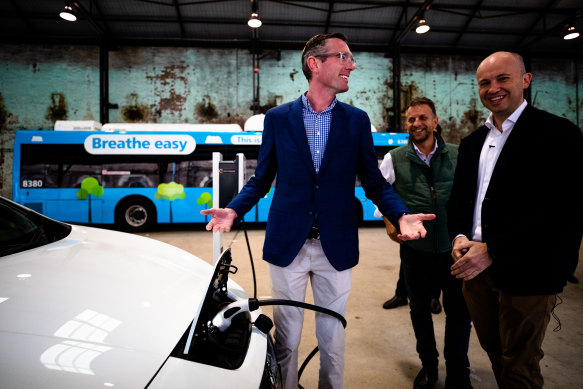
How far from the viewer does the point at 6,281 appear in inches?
38.3

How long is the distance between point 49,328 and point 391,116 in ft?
40.4

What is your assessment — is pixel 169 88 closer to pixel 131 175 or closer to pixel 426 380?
pixel 131 175

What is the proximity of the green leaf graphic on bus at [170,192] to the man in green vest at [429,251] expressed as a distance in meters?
6.35

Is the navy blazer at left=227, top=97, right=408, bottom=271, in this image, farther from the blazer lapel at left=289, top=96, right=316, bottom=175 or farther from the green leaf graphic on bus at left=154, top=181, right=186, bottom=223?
the green leaf graphic on bus at left=154, top=181, right=186, bottom=223

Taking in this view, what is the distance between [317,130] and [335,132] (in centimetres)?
10

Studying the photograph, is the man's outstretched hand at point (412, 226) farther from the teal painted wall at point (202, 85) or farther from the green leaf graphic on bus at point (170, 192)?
the teal painted wall at point (202, 85)

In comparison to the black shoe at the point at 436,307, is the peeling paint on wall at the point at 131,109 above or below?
above

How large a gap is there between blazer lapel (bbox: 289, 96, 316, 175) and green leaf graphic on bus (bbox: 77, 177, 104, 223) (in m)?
7.49

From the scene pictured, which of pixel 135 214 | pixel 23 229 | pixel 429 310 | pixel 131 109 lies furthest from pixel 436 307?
pixel 131 109

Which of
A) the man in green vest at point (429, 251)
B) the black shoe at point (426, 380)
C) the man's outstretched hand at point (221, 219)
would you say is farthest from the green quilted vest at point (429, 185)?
the man's outstretched hand at point (221, 219)

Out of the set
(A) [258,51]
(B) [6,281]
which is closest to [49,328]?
(B) [6,281]

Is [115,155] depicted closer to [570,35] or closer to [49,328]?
[49,328]

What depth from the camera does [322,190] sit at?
1.37 metres

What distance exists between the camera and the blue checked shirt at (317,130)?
1.44m
